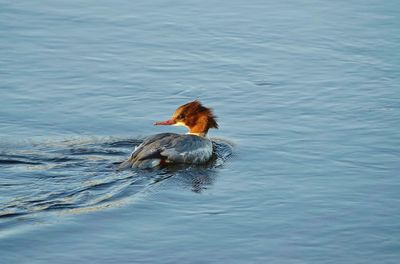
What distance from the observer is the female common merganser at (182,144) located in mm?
11516

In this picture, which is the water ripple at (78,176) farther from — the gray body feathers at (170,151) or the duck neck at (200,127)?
the duck neck at (200,127)

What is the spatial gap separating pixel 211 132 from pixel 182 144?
4.04ft

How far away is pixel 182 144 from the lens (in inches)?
470

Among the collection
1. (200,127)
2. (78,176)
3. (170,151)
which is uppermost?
(200,127)

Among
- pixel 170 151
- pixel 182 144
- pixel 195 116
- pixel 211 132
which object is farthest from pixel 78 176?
pixel 211 132

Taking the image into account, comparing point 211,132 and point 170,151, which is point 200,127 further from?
point 170,151

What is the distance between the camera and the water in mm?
9383

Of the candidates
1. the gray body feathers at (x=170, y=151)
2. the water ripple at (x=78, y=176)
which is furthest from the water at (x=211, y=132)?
the gray body feathers at (x=170, y=151)

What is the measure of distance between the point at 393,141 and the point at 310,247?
3368 mm

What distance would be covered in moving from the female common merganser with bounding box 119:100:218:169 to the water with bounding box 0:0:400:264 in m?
0.22

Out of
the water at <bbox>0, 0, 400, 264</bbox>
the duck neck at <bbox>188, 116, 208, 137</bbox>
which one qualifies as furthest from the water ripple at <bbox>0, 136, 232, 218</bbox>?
the duck neck at <bbox>188, 116, 208, 137</bbox>

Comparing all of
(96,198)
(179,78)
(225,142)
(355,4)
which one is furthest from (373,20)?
(96,198)

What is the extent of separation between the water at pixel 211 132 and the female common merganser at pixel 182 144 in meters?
0.22

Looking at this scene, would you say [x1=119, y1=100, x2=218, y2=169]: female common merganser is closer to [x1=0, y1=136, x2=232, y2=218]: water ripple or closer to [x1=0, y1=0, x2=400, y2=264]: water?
[x1=0, y1=136, x2=232, y2=218]: water ripple
